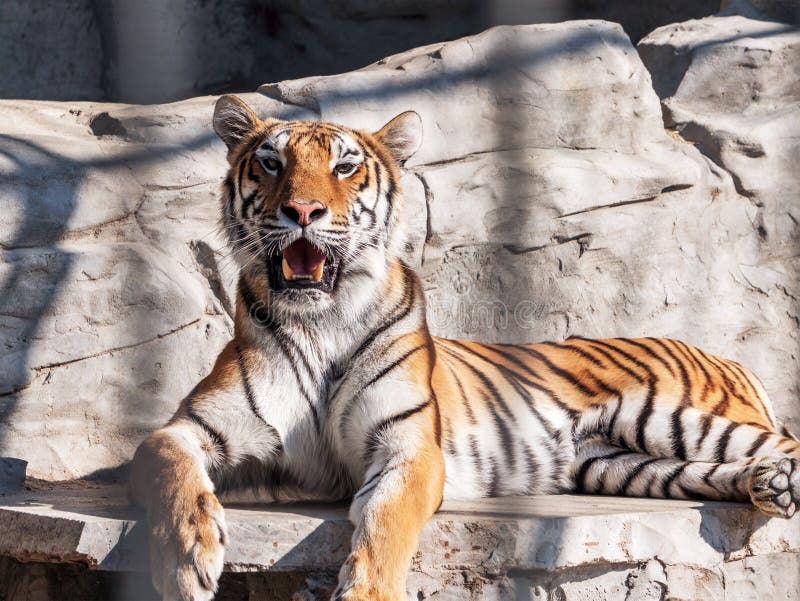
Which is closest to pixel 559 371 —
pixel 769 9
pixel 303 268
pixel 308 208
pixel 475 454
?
pixel 475 454

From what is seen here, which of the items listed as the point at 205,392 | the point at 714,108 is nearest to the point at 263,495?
the point at 205,392

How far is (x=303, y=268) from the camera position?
2432 millimetres

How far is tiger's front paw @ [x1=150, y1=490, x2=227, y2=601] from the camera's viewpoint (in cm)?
190

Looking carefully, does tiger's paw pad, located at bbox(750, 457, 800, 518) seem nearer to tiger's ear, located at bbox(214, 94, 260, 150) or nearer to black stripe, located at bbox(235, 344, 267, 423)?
black stripe, located at bbox(235, 344, 267, 423)

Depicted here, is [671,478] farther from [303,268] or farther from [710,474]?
[303,268]

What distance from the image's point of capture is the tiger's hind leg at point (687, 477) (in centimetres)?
241

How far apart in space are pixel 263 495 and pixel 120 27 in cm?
110

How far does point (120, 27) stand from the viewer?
203 centimetres

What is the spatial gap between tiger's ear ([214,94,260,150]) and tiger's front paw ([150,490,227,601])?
1.05 meters

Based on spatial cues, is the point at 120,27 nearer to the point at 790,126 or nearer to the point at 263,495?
the point at 263,495

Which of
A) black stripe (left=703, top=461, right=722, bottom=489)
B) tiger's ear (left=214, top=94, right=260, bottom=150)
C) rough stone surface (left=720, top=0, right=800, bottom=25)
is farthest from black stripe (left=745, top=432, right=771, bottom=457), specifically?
rough stone surface (left=720, top=0, right=800, bottom=25)

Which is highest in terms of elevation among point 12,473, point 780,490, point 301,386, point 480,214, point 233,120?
point 233,120

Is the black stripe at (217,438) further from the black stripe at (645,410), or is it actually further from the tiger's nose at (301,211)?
the black stripe at (645,410)

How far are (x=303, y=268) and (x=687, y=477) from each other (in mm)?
1136
